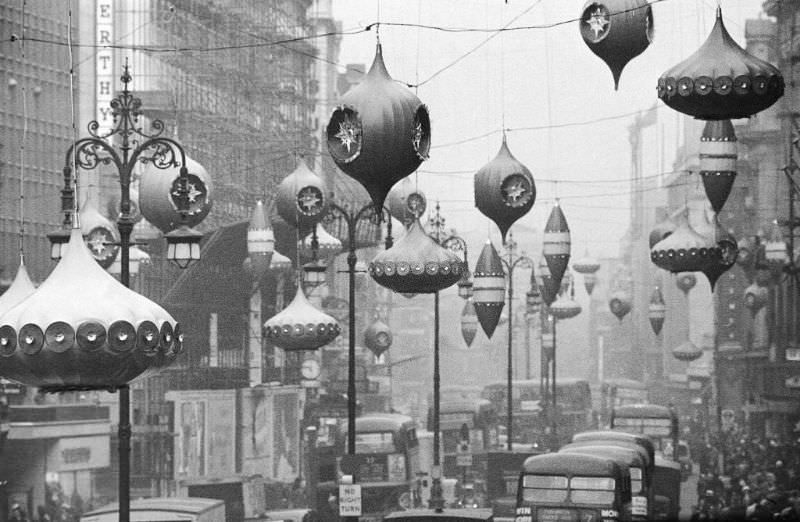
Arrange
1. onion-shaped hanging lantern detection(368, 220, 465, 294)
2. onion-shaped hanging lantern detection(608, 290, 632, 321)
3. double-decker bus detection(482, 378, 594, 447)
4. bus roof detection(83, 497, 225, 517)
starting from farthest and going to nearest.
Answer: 1. double-decker bus detection(482, 378, 594, 447)
2. onion-shaped hanging lantern detection(608, 290, 632, 321)
3. bus roof detection(83, 497, 225, 517)
4. onion-shaped hanging lantern detection(368, 220, 465, 294)

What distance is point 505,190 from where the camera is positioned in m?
22.6

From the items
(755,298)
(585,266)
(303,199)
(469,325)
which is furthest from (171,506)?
(585,266)

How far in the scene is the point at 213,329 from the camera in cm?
5584

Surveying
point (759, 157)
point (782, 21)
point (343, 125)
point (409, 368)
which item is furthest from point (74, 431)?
point (409, 368)

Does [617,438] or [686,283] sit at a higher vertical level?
[686,283]

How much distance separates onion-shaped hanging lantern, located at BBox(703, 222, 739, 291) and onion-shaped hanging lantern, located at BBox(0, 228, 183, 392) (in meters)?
9.32

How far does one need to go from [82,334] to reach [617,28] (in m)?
6.02

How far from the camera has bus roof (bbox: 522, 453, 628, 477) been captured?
2623 centimetres

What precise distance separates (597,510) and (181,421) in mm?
24522

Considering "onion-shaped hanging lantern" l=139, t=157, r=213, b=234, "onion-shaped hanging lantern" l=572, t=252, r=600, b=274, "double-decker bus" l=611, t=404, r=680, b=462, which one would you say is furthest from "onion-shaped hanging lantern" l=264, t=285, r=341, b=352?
"onion-shaped hanging lantern" l=572, t=252, r=600, b=274

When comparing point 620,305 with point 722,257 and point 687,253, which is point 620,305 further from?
point 687,253

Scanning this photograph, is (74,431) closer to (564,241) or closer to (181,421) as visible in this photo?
(181,421)

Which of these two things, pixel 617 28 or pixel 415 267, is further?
pixel 415 267

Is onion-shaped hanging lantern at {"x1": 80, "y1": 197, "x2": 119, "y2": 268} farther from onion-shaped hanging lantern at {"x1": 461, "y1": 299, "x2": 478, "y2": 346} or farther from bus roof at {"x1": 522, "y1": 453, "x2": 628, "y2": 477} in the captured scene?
onion-shaped hanging lantern at {"x1": 461, "y1": 299, "x2": 478, "y2": 346}
